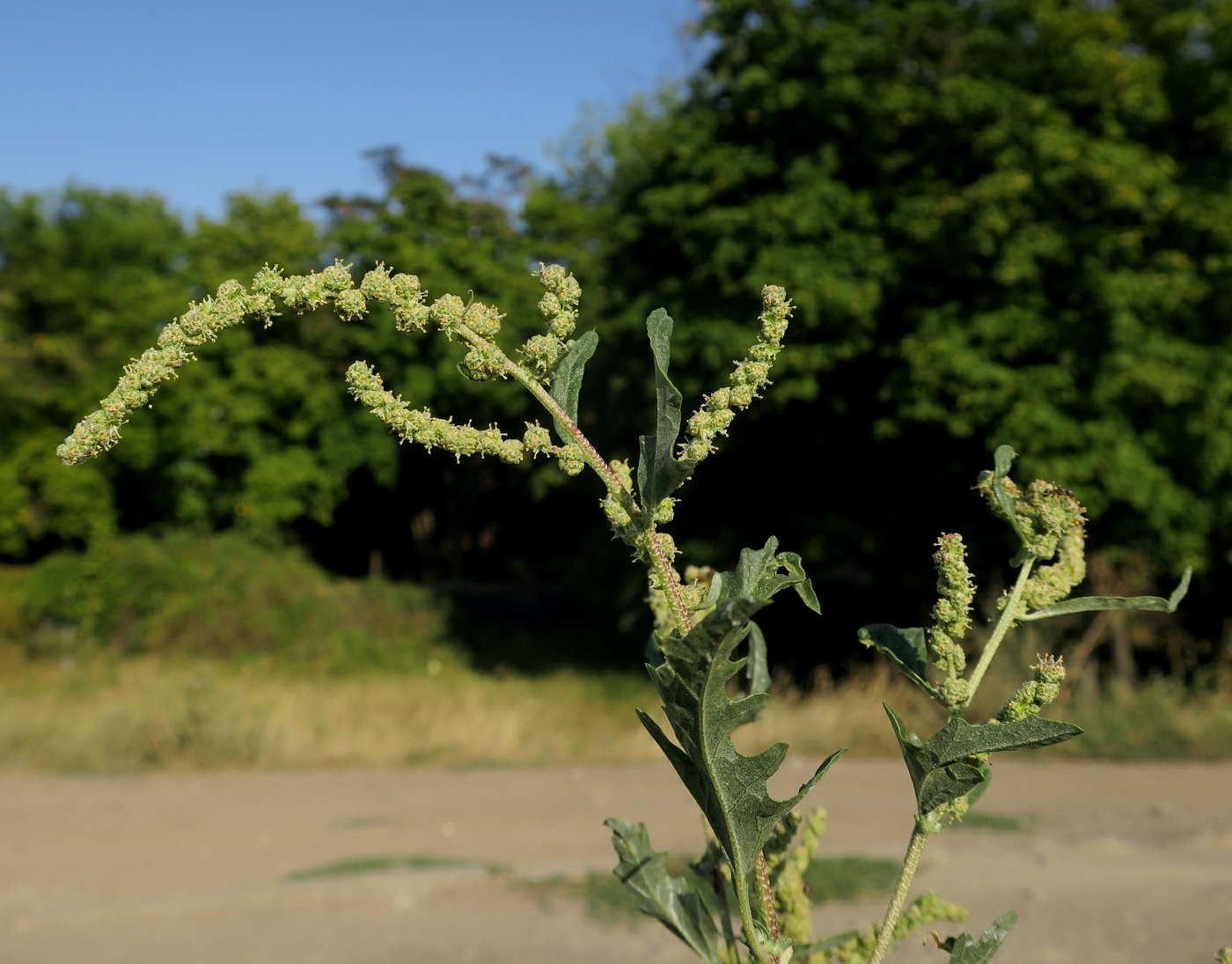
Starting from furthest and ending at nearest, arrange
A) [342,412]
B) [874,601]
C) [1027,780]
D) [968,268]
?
[342,412] < [874,601] < [968,268] < [1027,780]

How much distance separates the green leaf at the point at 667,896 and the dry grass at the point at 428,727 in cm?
840

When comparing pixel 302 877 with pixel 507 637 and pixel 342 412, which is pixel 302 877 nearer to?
pixel 507 637

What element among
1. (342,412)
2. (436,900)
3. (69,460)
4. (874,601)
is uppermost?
(342,412)

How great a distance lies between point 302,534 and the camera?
1130 inches

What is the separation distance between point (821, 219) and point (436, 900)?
814cm

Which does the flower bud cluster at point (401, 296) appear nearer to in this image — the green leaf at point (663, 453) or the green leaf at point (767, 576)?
the green leaf at point (663, 453)

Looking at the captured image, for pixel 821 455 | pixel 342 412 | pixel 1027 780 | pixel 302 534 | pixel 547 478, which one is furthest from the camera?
pixel 302 534

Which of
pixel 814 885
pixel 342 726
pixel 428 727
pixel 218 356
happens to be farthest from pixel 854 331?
pixel 218 356

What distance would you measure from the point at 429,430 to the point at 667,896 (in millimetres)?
721

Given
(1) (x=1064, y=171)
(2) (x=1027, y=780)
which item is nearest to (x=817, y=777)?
(2) (x=1027, y=780)

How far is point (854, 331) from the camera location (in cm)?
1184

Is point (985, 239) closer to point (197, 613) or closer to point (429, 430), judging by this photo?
point (429, 430)

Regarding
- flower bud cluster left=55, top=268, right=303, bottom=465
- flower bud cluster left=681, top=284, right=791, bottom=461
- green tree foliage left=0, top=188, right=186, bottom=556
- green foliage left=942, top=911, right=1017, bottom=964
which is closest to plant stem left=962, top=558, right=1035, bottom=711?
green foliage left=942, top=911, right=1017, bottom=964

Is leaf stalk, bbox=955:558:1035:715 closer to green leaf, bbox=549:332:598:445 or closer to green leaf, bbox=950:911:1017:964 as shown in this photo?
green leaf, bbox=950:911:1017:964
